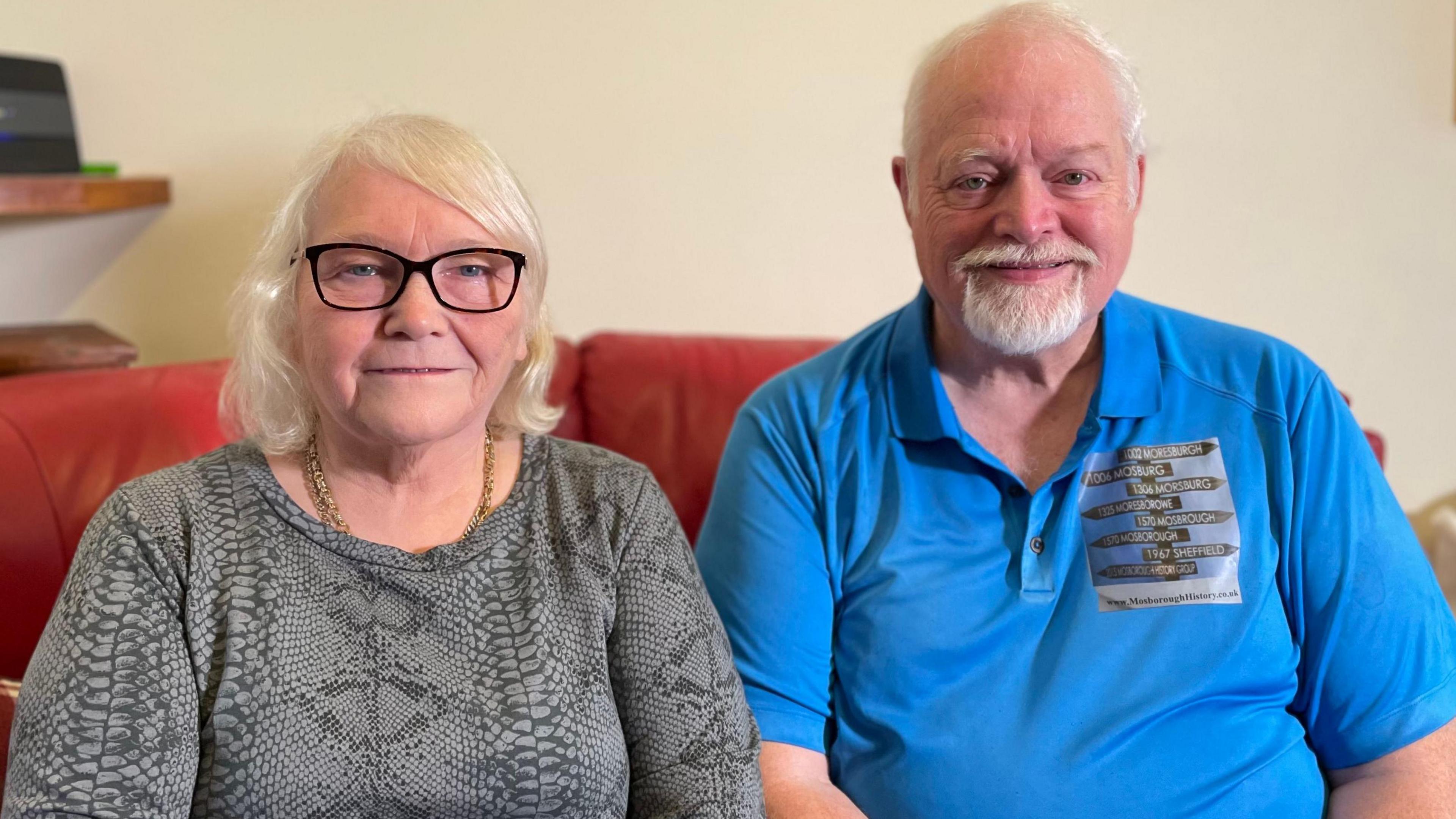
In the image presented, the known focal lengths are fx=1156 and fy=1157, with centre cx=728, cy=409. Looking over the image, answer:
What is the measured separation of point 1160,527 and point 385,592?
95 cm

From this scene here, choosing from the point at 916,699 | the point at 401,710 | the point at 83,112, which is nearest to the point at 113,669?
the point at 401,710

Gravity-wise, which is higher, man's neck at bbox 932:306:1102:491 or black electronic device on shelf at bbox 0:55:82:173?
black electronic device on shelf at bbox 0:55:82:173

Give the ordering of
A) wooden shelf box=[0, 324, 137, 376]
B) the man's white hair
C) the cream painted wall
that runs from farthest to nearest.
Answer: the cream painted wall → wooden shelf box=[0, 324, 137, 376] → the man's white hair

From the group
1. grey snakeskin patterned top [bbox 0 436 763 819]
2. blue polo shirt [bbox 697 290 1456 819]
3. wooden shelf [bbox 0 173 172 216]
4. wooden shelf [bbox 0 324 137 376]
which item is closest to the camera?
grey snakeskin patterned top [bbox 0 436 763 819]

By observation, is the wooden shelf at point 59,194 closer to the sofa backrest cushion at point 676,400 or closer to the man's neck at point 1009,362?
the sofa backrest cushion at point 676,400

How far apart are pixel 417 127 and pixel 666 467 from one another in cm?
95

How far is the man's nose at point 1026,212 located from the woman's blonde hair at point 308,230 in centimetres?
58

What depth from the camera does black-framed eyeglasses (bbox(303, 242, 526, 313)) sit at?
1283mm

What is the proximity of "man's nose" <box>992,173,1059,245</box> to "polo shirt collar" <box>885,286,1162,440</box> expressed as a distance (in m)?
0.21

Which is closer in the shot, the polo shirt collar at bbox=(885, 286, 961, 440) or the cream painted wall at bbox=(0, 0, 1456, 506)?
the polo shirt collar at bbox=(885, 286, 961, 440)

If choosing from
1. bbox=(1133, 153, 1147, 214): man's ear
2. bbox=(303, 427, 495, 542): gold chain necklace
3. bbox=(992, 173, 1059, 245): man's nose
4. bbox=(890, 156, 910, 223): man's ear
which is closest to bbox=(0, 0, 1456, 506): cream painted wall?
bbox=(890, 156, 910, 223): man's ear

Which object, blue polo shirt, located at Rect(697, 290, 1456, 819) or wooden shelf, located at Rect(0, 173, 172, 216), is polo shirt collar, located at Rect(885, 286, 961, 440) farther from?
wooden shelf, located at Rect(0, 173, 172, 216)

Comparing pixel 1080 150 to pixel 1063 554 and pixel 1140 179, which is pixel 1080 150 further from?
pixel 1063 554

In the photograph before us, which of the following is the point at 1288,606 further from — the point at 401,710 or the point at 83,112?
the point at 83,112
